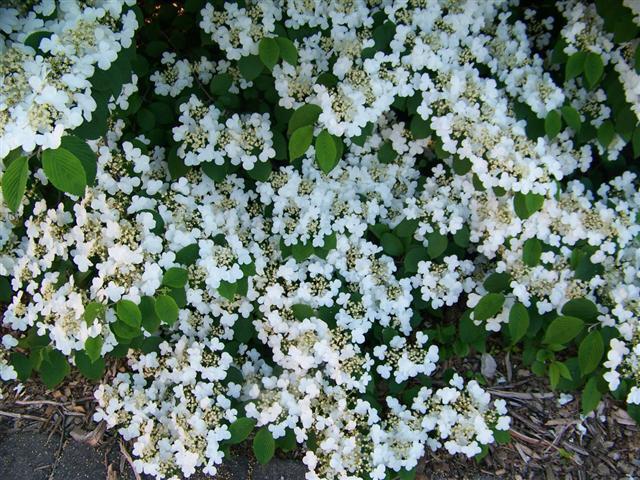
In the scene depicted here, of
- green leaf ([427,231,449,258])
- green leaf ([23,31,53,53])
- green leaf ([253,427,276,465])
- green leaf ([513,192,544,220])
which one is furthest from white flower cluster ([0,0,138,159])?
green leaf ([513,192,544,220])

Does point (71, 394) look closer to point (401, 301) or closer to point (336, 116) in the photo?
point (401, 301)

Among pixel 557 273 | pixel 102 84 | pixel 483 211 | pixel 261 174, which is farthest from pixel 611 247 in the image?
pixel 102 84

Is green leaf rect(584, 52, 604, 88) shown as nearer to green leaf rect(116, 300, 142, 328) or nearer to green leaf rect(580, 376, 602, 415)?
green leaf rect(580, 376, 602, 415)

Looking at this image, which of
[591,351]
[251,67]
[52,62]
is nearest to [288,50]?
[251,67]

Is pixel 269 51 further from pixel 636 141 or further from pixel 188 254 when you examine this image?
pixel 636 141

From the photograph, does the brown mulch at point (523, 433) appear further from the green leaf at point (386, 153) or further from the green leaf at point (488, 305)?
the green leaf at point (386, 153)
